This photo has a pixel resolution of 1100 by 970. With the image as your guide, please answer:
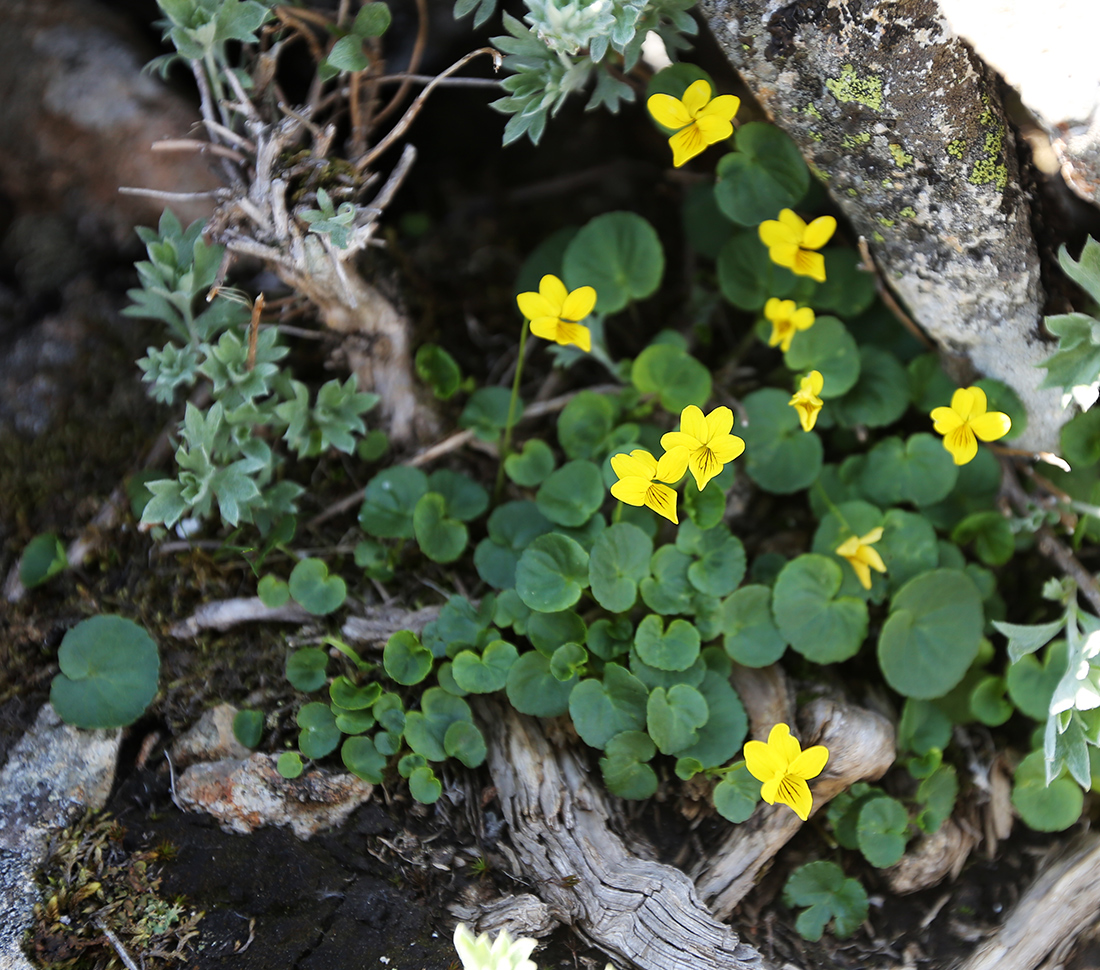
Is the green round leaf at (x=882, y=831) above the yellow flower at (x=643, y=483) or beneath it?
beneath

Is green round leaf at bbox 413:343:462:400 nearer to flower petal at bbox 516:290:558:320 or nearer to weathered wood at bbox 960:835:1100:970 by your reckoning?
flower petal at bbox 516:290:558:320

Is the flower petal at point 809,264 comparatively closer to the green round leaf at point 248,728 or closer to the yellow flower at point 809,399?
the yellow flower at point 809,399

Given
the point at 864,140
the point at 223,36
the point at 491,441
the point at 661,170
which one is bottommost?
the point at 491,441

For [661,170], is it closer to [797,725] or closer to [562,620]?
[562,620]

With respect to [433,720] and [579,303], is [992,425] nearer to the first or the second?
[579,303]

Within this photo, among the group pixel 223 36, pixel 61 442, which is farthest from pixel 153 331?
pixel 223 36

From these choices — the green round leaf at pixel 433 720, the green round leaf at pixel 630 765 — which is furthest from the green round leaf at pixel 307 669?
the green round leaf at pixel 630 765

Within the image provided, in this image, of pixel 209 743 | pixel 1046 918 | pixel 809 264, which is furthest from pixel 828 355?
pixel 209 743
